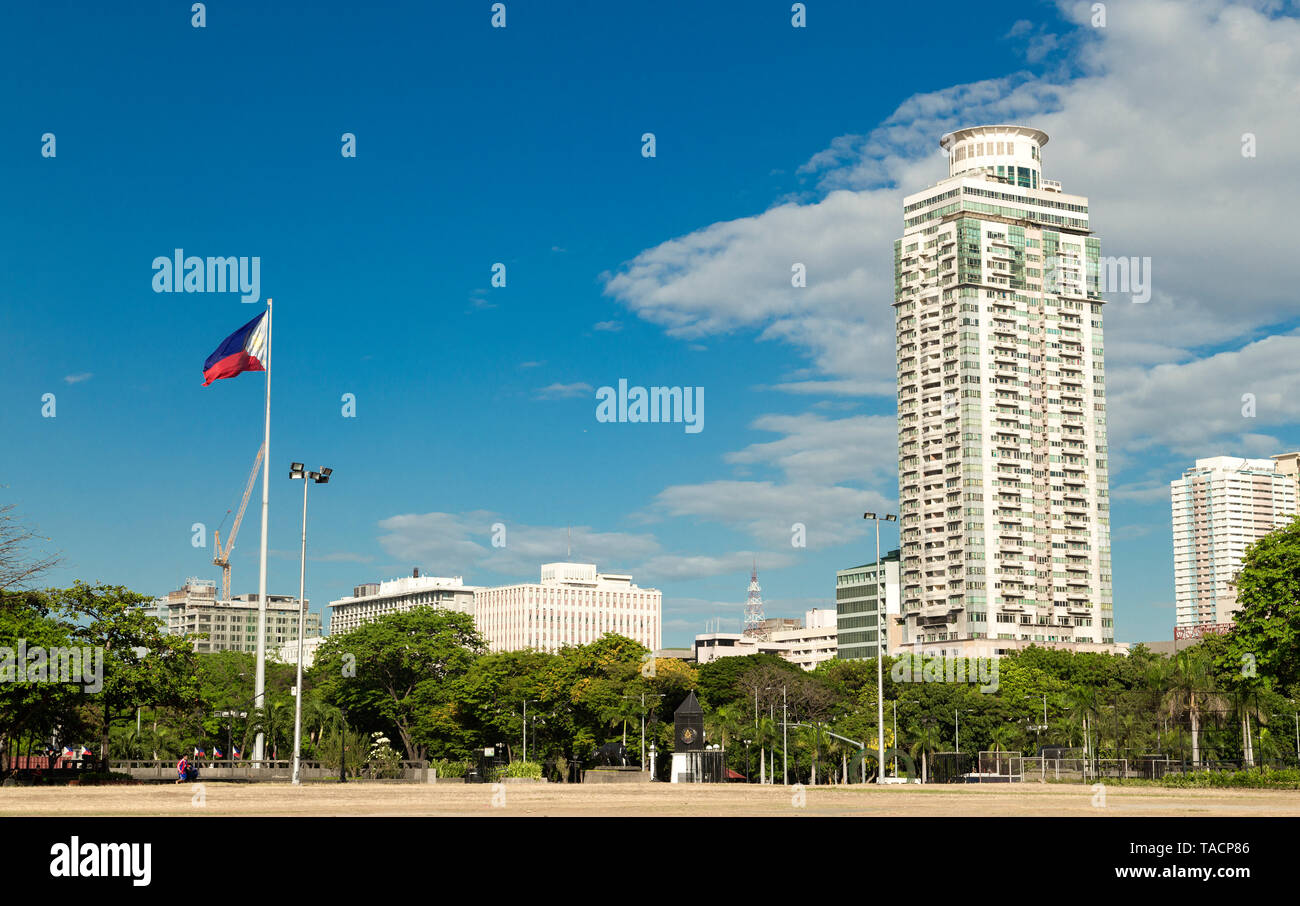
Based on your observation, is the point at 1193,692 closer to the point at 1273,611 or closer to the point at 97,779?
the point at 1273,611

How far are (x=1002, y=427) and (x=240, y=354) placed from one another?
151 meters

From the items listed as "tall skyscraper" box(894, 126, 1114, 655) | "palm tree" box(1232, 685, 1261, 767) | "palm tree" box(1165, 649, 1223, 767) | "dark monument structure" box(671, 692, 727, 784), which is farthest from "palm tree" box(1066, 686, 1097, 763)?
"tall skyscraper" box(894, 126, 1114, 655)

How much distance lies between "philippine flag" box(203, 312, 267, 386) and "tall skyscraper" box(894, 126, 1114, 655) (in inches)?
5604

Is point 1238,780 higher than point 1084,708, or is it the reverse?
point 1238,780

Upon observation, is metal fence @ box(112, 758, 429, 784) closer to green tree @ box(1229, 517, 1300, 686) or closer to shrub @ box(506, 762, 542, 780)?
shrub @ box(506, 762, 542, 780)

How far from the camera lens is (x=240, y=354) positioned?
2240 inches

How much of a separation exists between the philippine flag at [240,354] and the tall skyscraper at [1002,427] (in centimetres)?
14234

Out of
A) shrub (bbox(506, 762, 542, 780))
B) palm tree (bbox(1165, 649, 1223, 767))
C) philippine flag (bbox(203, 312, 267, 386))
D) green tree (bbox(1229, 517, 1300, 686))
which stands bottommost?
shrub (bbox(506, 762, 542, 780))

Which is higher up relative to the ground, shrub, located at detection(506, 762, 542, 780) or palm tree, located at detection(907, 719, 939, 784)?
shrub, located at detection(506, 762, 542, 780)

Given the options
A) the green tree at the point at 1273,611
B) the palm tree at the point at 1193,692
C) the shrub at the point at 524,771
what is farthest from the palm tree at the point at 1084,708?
the shrub at the point at 524,771

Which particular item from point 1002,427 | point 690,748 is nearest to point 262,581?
point 690,748

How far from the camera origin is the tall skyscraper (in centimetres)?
18675

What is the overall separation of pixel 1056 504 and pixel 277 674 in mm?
115728
